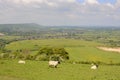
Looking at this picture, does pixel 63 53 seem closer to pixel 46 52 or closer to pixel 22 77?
pixel 46 52

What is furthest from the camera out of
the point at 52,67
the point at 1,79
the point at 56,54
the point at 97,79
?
the point at 56,54

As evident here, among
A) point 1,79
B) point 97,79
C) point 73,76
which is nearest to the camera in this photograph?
point 1,79

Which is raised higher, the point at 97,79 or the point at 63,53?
the point at 97,79

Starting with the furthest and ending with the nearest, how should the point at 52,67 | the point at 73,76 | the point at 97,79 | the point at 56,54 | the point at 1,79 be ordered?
the point at 56,54, the point at 52,67, the point at 73,76, the point at 97,79, the point at 1,79

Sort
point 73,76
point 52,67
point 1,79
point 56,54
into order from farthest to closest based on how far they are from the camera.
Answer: point 56,54, point 52,67, point 73,76, point 1,79

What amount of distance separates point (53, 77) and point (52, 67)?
9573 millimetres

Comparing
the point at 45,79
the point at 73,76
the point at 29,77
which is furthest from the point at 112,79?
the point at 29,77

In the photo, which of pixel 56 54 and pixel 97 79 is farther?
pixel 56 54

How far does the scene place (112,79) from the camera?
97.7 feet

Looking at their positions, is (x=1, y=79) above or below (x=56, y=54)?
above

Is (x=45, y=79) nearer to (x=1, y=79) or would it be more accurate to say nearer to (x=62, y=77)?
(x=62, y=77)

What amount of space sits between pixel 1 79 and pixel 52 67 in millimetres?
13564

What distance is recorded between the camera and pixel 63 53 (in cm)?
7006

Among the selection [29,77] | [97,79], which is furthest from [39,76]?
[97,79]
